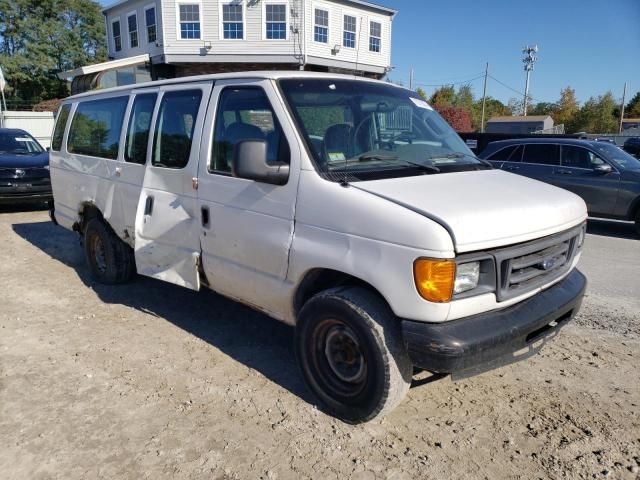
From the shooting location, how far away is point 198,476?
2738mm

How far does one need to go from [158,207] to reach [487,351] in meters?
2.98

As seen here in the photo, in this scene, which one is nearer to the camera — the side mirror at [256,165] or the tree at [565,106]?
the side mirror at [256,165]

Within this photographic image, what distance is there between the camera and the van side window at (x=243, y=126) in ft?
11.4

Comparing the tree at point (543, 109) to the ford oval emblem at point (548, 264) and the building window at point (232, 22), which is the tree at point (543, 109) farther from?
the ford oval emblem at point (548, 264)

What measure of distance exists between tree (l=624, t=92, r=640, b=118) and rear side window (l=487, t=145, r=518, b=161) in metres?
73.2

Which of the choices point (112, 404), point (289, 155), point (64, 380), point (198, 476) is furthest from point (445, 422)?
point (64, 380)

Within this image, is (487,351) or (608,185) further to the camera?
(608,185)

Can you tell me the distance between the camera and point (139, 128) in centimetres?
483

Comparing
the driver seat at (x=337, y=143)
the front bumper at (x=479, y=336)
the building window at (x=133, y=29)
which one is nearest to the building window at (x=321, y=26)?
the building window at (x=133, y=29)

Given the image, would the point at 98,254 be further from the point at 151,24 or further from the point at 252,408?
the point at 151,24

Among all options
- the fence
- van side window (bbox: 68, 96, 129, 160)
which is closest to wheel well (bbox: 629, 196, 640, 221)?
van side window (bbox: 68, 96, 129, 160)

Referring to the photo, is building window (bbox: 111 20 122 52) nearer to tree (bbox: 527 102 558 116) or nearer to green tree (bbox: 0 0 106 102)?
green tree (bbox: 0 0 106 102)

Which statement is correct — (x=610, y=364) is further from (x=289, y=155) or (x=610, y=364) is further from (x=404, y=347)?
(x=289, y=155)

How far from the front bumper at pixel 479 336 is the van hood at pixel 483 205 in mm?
417
